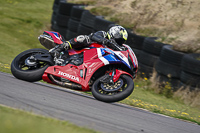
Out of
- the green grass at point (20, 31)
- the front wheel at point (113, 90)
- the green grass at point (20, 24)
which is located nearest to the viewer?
the green grass at point (20, 31)

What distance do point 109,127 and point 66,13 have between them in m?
10.3

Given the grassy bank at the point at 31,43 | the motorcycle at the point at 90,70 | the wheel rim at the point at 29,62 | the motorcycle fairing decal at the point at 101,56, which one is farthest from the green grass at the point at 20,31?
the motorcycle fairing decal at the point at 101,56

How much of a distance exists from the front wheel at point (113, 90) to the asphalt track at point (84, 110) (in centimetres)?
20

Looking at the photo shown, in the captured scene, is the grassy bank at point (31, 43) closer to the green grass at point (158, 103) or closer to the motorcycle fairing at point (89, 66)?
the green grass at point (158, 103)

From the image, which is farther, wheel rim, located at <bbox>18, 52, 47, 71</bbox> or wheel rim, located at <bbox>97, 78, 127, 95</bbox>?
wheel rim, located at <bbox>18, 52, 47, 71</bbox>

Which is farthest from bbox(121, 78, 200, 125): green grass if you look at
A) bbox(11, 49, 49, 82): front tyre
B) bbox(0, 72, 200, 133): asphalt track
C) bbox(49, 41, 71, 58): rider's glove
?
bbox(11, 49, 49, 82): front tyre

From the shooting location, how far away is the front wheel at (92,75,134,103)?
17.3 ft

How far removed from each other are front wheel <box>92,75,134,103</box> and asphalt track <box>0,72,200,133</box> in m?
0.20

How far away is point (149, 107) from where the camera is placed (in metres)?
6.47

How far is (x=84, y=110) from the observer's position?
195 inches

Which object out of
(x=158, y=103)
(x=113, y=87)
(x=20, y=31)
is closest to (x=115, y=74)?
(x=113, y=87)

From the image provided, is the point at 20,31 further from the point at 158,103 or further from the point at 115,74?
the point at 115,74

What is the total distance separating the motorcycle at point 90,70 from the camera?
5.53 m

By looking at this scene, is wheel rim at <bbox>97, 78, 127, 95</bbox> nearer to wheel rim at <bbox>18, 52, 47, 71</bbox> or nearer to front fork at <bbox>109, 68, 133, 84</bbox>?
front fork at <bbox>109, 68, 133, 84</bbox>
